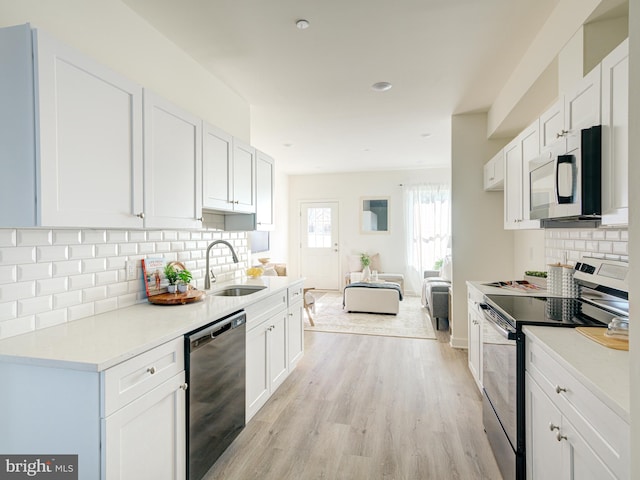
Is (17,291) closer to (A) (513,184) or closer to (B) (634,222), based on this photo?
(B) (634,222)

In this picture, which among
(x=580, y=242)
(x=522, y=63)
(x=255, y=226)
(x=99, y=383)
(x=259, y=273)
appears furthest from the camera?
(x=259, y=273)

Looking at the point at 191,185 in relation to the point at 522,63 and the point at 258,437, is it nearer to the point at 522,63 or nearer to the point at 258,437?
the point at 258,437

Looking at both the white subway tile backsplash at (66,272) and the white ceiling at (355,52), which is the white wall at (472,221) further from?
the white subway tile backsplash at (66,272)

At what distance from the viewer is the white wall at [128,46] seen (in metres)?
1.61

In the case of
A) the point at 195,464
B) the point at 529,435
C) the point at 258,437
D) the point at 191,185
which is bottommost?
the point at 258,437

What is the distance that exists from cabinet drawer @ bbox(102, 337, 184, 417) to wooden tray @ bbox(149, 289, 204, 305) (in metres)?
0.57

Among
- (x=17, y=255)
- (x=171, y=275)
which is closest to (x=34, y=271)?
(x=17, y=255)

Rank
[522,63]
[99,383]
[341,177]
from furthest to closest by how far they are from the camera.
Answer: [341,177] < [522,63] < [99,383]

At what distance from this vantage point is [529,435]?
1612 mm

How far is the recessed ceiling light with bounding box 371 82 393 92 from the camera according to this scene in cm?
318

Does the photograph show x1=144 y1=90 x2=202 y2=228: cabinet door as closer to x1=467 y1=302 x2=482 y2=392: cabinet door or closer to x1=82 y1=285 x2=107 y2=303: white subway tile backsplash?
x1=82 y1=285 x2=107 y2=303: white subway tile backsplash

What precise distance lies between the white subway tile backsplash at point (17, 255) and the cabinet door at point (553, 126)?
256 cm

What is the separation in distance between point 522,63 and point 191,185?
8.97ft

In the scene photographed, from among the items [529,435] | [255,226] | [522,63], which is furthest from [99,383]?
[522,63]
